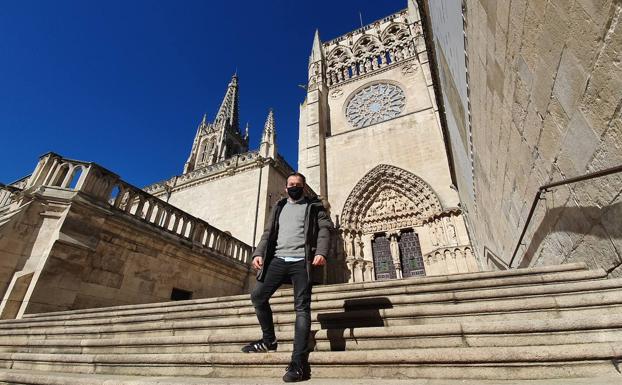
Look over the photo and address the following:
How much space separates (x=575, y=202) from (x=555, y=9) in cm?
151

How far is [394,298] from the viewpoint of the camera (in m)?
2.81

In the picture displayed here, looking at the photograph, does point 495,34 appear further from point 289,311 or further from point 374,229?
point 374,229

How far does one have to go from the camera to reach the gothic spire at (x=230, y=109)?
3353cm

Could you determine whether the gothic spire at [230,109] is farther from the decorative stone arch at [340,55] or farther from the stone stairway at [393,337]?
the stone stairway at [393,337]

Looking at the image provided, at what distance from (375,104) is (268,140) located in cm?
739

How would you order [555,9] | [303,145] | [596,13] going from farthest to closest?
1. [303,145]
2. [555,9]
3. [596,13]

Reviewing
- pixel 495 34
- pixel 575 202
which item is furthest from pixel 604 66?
pixel 495 34

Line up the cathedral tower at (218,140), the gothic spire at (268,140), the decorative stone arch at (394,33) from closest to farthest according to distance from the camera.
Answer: the gothic spire at (268,140) < the decorative stone arch at (394,33) < the cathedral tower at (218,140)

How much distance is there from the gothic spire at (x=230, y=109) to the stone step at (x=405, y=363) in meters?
32.0

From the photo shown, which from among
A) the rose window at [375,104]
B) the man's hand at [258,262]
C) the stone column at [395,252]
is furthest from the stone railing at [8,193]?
the rose window at [375,104]

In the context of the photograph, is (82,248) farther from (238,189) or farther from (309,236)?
(238,189)

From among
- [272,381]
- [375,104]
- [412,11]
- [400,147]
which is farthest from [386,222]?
[412,11]

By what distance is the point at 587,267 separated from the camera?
8.20ft

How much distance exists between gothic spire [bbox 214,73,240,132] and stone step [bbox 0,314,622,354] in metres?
31.6
